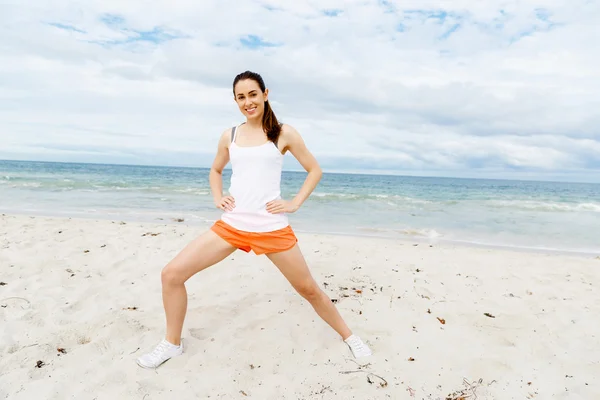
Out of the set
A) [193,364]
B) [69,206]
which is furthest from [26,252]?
[69,206]

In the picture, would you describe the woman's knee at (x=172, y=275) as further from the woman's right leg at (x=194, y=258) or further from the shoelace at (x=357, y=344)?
the shoelace at (x=357, y=344)

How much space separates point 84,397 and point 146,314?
1248 mm

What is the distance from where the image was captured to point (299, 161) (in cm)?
299

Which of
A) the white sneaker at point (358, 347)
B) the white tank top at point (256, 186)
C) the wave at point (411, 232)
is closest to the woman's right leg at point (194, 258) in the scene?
the white tank top at point (256, 186)

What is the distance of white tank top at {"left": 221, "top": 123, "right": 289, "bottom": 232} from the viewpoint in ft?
9.20

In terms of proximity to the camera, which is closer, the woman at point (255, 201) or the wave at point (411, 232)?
the woman at point (255, 201)

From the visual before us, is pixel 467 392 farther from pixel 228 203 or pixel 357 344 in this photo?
pixel 228 203

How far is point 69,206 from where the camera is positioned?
13.0 m

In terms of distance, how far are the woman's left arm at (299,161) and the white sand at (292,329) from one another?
1251 millimetres

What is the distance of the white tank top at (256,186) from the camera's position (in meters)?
2.80

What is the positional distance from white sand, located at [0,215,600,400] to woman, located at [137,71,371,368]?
26.5 inches

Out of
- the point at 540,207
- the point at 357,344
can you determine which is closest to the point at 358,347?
the point at 357,344

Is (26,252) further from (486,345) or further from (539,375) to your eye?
(539,375)

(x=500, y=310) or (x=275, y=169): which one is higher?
(x=275, y=169)
